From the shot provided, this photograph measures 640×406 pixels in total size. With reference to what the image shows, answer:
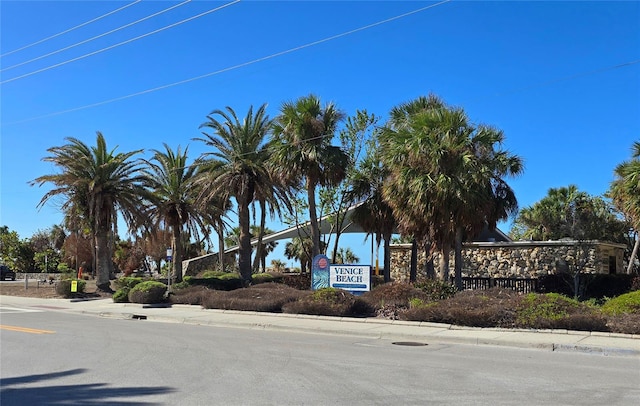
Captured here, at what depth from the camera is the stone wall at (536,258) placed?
83.9 ft

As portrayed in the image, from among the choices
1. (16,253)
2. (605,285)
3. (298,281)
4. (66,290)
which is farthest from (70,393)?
(16,253)

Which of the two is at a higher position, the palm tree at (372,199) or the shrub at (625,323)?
the palm tree at (372,199)

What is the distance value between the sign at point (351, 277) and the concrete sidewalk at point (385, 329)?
365 centimetres

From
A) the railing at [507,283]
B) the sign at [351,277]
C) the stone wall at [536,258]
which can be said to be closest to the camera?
the sign at [351,277]

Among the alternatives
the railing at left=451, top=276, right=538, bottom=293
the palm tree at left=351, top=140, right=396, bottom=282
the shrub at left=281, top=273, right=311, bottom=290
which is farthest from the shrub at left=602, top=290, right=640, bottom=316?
the shrub at left=281, top=273, right=311, bottom=290

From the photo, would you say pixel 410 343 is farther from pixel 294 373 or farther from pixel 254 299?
pixel 254 299

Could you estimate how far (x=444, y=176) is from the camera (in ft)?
62.0

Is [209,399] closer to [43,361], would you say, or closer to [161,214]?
[43,361]

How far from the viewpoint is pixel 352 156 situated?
2922cm

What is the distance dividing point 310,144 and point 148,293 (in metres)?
9.62

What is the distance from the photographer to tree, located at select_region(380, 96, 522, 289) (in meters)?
19.0

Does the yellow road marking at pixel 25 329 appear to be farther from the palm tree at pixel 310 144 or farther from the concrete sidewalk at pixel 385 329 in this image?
the palm tree at pixel 310 144

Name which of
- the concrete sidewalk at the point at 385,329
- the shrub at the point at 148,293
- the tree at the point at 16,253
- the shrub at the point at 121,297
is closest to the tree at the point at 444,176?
the concrete sidewalk at the point at 385,329

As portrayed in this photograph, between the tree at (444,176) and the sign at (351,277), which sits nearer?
the tree at (444,176)
